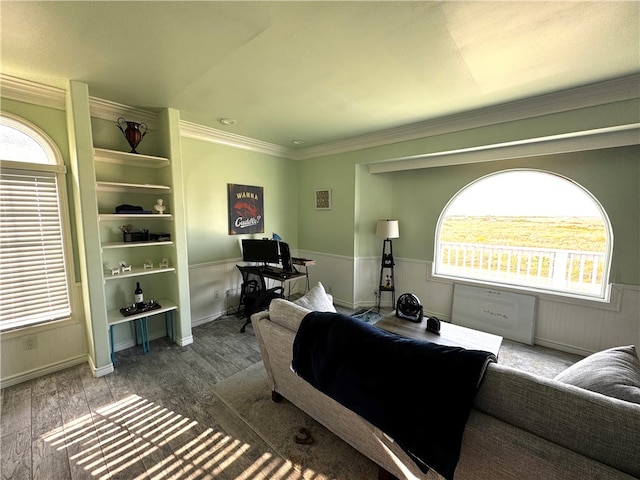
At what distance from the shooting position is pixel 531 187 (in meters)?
3.28

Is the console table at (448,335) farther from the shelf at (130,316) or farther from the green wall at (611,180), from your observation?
the shelf at (130,316)

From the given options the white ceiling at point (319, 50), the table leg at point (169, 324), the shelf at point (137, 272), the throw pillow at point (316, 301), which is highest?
the white ceiling at point (319, 50)

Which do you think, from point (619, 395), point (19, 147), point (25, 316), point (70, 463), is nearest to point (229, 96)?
point (19, 147)

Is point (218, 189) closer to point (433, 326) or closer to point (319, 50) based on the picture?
point (319, 50)

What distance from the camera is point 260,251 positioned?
12.0 feet

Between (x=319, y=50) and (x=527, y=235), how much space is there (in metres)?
3.34

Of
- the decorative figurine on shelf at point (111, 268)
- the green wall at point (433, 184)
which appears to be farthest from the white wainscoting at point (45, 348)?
the green wall at point (433, 184)

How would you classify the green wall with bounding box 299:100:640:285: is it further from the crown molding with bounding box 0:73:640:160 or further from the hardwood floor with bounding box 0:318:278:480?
the hardwood floor with bounding box 0:318:278:480

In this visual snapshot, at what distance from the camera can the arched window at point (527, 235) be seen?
296cm

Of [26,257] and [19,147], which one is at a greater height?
[19,147]

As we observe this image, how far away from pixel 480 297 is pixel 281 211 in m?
3.24

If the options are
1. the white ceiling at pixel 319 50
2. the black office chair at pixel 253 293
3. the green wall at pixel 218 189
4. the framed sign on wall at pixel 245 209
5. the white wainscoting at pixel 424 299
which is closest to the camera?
the white ceiling at pixel 319 50

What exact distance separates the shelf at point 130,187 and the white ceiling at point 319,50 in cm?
80

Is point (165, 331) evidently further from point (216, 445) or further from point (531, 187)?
point (531, 187)
